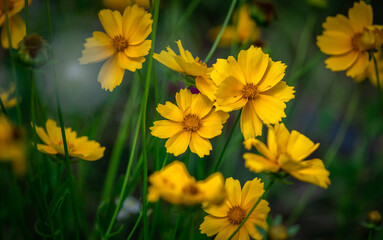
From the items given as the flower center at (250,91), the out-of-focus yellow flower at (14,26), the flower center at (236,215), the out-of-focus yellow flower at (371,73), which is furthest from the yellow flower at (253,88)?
the out-of-focus yellow flower at (371,73)

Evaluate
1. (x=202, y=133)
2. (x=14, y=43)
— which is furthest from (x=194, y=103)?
(x=14, y=43)

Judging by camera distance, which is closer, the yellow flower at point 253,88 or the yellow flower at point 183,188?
the yellow flower at point 183,188

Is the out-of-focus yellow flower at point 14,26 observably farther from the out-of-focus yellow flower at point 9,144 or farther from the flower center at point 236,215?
the flower center at point 236,215

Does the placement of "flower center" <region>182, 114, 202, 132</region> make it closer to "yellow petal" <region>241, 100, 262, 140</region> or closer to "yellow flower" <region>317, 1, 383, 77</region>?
"yellow petal" <region>241, 100, 262, 140</region>

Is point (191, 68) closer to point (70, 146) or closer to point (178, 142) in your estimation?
point (178, 142)

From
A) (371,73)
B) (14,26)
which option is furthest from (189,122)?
(371,73)

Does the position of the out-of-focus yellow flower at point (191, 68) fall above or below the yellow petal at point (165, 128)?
above
